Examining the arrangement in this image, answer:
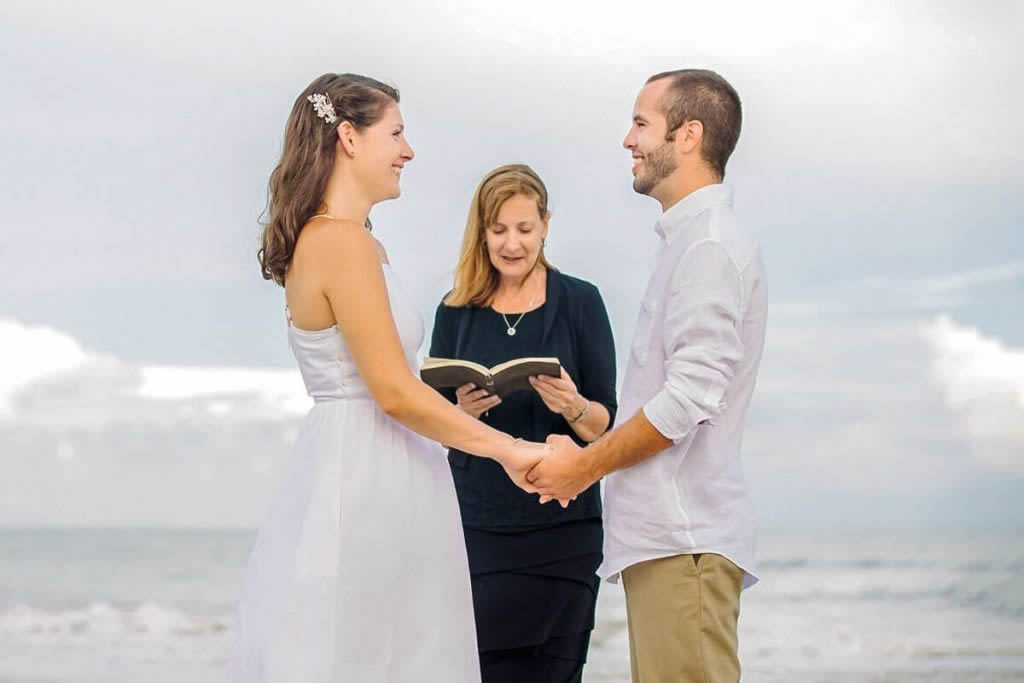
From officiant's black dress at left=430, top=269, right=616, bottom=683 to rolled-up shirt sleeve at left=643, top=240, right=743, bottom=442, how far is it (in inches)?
32.8

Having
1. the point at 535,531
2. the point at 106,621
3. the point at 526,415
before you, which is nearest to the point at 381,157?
the point at 526,415

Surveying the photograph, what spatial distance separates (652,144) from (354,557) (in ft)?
3.69

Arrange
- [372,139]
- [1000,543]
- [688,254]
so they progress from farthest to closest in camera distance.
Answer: [1000,543] → [372,139] → [688,254]

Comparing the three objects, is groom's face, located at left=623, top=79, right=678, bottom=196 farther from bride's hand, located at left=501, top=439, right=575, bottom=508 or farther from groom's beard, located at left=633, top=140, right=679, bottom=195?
bride's hand, located at left=501, top=439, right=575, bottom=508

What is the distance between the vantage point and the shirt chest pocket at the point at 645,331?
2.80m

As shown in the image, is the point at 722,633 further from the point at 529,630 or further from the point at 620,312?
the point at 620,312

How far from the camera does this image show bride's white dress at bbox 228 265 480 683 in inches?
107

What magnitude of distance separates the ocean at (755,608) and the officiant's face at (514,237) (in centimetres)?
600

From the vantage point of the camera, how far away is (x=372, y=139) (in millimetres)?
2908

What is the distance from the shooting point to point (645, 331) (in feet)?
9.27

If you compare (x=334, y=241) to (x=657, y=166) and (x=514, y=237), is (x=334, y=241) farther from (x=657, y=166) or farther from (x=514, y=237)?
→ (x=514, y=237)

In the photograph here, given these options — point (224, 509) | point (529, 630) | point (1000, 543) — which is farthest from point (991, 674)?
point (224, 509)

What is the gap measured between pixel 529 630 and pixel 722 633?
0.87m

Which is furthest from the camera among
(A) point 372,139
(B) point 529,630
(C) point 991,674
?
(C) point 991,674
